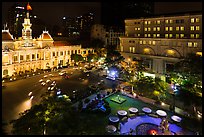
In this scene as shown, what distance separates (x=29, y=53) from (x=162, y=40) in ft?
149

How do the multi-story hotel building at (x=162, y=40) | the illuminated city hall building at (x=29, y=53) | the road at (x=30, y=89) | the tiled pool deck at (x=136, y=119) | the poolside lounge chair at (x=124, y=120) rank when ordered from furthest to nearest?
the illuminated city hall building at (x=29, y=53) → the multi-story hotel building at (x=162, y=40) → the road at (x=30, y=89) → the poolside lounge chair at (x=124, y=120) → the tiled pool deck at (x=136, y=119)

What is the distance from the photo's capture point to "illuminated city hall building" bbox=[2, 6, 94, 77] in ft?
186

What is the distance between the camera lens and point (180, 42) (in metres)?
51.2

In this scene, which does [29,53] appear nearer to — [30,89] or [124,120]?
[30,89]

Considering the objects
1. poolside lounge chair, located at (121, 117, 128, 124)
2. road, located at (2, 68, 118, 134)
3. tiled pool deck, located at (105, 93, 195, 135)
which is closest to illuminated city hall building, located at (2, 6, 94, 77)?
road, located at (2, 68, 118, 134)

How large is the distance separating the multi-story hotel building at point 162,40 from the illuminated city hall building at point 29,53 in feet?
87.0

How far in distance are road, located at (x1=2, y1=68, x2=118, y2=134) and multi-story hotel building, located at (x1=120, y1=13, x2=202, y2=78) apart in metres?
14.9

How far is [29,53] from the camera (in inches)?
2506

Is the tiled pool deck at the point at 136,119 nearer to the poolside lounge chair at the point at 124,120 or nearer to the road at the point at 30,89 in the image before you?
the poolside lounge chair at the point at 124,120

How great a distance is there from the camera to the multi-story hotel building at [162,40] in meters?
49.9

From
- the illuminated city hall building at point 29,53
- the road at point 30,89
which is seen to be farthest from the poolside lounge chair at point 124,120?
the illuminated city hall building at point 29,53

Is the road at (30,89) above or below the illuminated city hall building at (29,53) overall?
below

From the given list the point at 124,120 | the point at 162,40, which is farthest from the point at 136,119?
the point at 162,40

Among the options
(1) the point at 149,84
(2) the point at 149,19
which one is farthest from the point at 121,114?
(2) the point at 149,19
